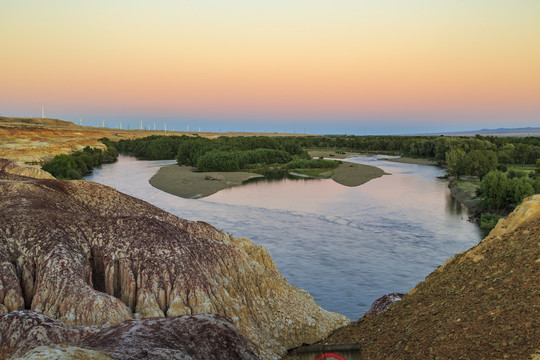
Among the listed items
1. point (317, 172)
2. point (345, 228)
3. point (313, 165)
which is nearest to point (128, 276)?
point (345, 228)

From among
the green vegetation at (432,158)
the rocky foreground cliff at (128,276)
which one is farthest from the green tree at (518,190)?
the rocky foreground cliff at (128,276)

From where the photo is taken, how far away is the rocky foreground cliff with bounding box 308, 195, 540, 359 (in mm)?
8062

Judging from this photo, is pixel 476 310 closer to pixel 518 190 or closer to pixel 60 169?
pixel 518 190

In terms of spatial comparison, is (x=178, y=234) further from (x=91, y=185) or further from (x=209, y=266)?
(x=91, y=185)

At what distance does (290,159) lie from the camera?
119688 millimetres

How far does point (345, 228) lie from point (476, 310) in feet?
112

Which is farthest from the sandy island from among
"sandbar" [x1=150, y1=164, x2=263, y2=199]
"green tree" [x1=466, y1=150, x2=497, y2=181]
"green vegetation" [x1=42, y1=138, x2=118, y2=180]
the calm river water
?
"green tree" [x1=466, y1=150, x2=497, y2=181]

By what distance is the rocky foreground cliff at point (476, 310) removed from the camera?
317 inches

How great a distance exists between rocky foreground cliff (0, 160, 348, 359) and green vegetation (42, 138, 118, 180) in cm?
5123

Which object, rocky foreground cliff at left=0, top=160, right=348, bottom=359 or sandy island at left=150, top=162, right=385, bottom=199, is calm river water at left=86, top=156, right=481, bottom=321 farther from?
rocky foreground cliff at left=0, top=160, right=348, bottom=359

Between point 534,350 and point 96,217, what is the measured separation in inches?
399

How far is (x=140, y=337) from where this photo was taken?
7.90 m

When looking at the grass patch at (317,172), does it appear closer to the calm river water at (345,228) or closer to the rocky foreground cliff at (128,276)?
the calm river water at (345,228)

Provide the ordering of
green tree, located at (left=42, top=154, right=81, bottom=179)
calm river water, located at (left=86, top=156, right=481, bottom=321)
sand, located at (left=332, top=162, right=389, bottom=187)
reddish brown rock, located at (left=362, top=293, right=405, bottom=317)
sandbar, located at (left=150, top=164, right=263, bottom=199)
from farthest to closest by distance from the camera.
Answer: sand, located at (left=332, top=162, right=389, bottom=187), sandbar, located at (left=150, top=164, right=263, bottom=199), green tree, located at (left=42, top=154, right=81, bottom=179), calm river water, located at (left=86, top=156, right=481, bottom=321), reddish brown rock, located at (left=362, top=293, right=405, bottom=317)
